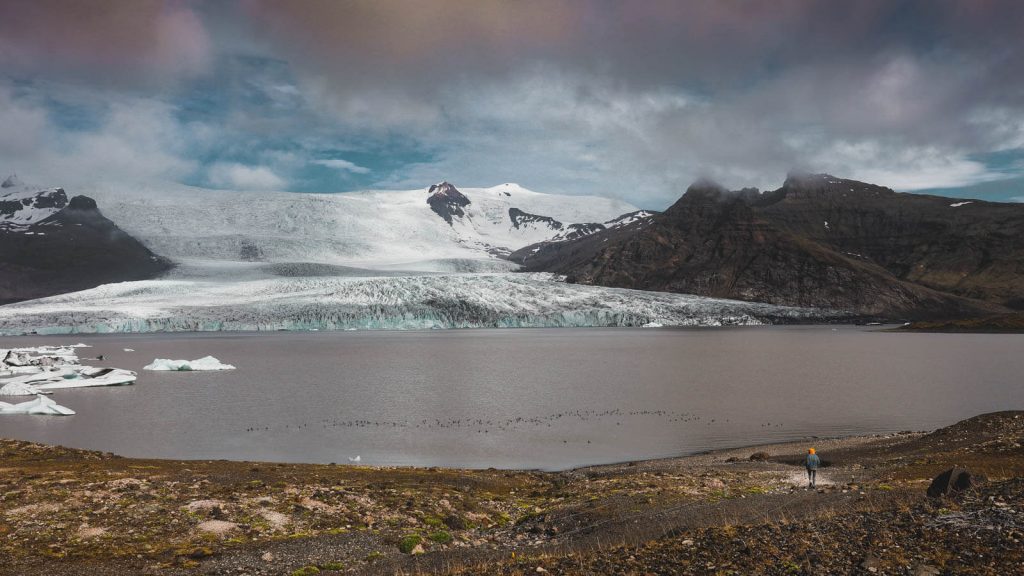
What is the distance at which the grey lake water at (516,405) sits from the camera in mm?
29781

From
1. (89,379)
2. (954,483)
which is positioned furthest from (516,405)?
(89,379)

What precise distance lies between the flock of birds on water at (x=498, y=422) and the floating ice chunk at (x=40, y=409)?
1288 cm

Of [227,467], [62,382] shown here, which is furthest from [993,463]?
[62,382]

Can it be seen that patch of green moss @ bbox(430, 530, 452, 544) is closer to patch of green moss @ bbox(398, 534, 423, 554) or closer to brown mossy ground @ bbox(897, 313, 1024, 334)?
patch of green moss @ bbox(398, 534, 423, 554)

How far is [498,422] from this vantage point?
118ft

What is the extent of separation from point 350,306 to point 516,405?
84.3 meters

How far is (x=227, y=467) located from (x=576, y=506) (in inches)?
495

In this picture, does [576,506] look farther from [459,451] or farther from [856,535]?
[459,451]

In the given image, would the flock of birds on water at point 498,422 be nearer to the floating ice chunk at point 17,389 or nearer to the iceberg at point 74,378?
the floating ice chunk at point 17,389

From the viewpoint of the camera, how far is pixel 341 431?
33.6 metres

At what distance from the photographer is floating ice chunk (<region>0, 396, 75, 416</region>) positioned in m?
38.3

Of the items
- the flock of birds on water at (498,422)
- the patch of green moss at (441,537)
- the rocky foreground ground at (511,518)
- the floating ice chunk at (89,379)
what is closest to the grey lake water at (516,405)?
the flock of birds on water at (498,422)

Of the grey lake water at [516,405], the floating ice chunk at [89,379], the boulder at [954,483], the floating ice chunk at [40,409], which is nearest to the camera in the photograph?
the boulder at [954,483]

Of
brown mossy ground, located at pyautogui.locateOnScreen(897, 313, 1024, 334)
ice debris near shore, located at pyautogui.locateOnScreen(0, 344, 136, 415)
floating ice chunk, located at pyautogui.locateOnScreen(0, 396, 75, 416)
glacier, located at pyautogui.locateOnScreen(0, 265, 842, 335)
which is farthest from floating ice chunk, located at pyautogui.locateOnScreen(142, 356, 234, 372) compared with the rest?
brown mossy ground, located at pyautogui.locateOnScreen(897, 313, 1024, 334)
